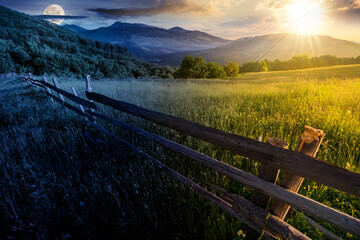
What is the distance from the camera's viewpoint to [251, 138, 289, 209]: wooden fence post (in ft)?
4.47

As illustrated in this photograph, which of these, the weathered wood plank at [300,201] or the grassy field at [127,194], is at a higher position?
the weathered wood plank at [300,201]

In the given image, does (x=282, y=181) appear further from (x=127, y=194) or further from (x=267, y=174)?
(x=127, y=194)

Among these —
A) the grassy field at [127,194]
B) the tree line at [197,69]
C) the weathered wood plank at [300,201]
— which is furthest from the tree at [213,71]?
the weathered wood plank at [300,201]

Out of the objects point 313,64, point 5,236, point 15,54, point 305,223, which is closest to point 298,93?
point 305,223

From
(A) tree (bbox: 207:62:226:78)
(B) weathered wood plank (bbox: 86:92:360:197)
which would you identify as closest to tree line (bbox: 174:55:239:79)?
(A) tree (bbox: 207:62:226:78)

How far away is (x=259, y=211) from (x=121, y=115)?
5373mm

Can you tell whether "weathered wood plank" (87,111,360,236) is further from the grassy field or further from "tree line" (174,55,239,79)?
"tree line" (174,55,239,79)

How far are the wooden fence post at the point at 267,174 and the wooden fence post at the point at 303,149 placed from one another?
3.1 inches

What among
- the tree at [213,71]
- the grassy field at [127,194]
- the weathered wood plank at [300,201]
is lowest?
the grassy field at [127,194]

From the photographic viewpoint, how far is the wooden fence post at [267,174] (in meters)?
1.36

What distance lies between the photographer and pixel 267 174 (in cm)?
143

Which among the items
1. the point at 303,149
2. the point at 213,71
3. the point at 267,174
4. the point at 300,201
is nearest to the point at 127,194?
the point at 267,174

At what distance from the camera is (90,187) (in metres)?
2.58

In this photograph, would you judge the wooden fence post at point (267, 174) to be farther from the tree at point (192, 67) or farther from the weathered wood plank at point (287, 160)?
the tree at point (192, 67)
